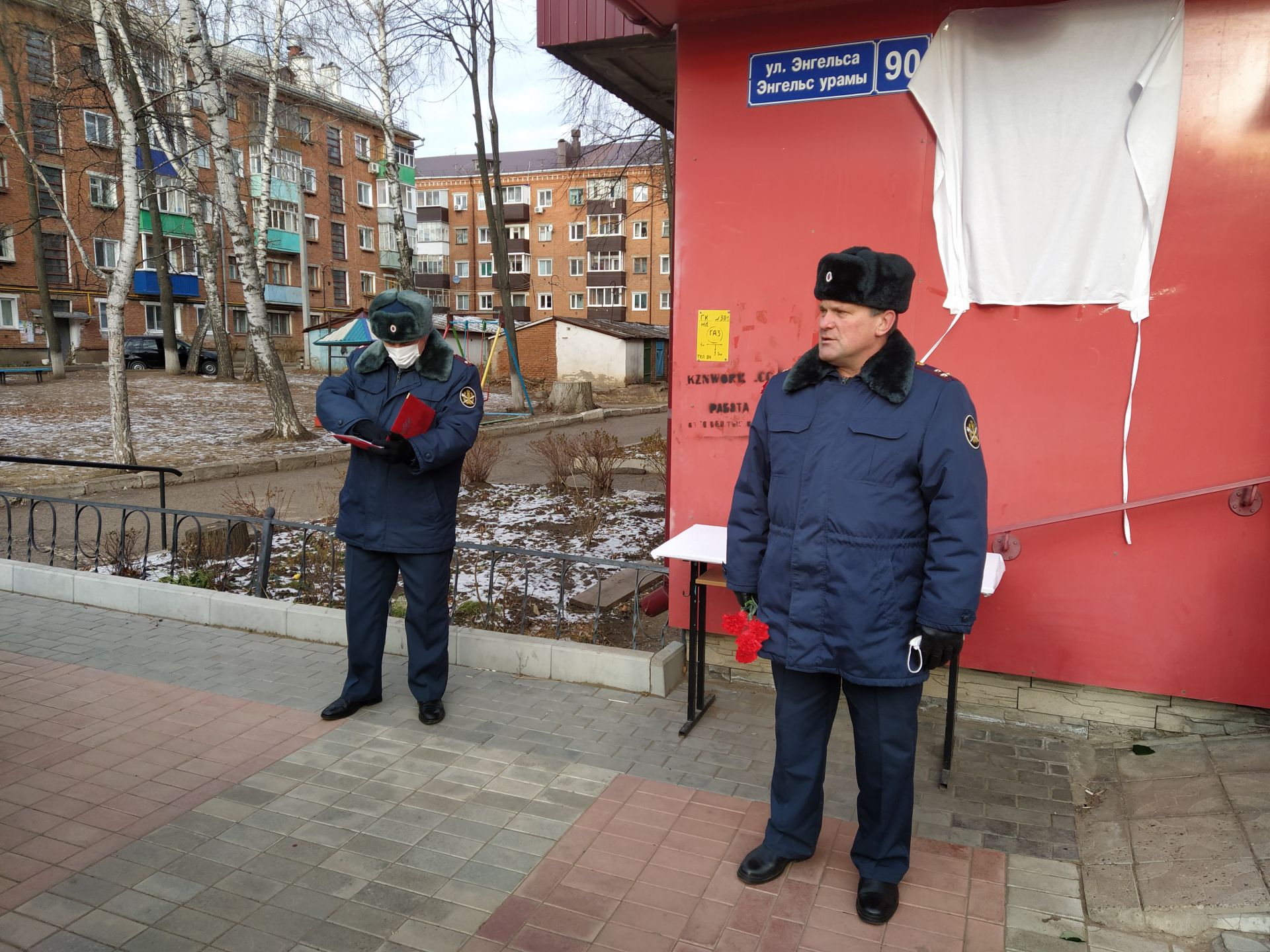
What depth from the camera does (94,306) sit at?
38.5 meters

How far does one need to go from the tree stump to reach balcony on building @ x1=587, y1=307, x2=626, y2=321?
34.9 m

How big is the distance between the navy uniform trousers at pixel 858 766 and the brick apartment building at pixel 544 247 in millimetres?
53004

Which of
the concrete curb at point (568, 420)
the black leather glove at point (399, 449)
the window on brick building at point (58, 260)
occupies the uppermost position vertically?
the window on brick building at point (58, 260)

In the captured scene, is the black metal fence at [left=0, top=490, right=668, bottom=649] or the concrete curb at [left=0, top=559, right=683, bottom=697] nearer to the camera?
the concrete curb at [left=0, top=559, right=683, bottom=697]

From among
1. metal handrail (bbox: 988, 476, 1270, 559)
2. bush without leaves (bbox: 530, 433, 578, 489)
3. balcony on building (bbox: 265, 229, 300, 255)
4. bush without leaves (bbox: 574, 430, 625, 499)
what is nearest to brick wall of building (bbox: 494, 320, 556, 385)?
balcony on building (bbox: 265, 229, 300, 255)

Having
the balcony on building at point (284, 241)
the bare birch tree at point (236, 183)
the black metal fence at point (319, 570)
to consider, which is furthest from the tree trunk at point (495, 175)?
the balcony on building at point (284, 241)

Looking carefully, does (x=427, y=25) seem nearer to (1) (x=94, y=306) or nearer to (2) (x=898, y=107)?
(2) (x=898, y=107)

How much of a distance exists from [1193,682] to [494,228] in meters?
20.7

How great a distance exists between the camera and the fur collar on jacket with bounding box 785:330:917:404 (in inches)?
110

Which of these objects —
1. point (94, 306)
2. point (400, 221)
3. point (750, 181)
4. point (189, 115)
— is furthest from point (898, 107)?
point (94, 306)

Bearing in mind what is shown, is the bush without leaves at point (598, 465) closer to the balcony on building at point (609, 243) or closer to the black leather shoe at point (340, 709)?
the black leather shoe at point (340, 709)

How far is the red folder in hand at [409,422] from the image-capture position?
13.1 feet

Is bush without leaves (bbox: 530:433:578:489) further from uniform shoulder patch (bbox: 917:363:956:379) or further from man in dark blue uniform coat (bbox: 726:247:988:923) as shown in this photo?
uniform shoulder patch (bbox: 917:363:956:379)

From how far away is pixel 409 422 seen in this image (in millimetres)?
4035
